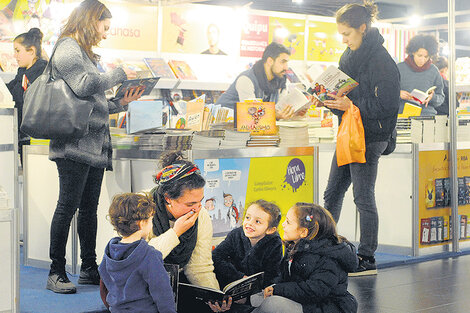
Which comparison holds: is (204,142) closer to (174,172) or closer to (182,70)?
(174,172)

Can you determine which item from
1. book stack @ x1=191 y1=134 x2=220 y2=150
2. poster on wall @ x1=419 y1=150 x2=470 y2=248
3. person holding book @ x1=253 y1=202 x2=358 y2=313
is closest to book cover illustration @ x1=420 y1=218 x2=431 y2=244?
poster on wall @ x1=419 y1=150 x2=470 y2=248

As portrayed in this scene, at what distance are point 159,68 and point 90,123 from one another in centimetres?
297

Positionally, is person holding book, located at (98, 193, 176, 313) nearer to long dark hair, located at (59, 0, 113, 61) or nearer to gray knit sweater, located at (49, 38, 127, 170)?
gray knit sweater, located at (49, 38, 127, 170)

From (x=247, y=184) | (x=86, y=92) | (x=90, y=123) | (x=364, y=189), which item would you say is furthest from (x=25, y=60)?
(x=364, y=189)

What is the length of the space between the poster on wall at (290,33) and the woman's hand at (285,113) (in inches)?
116

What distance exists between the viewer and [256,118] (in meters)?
4.77

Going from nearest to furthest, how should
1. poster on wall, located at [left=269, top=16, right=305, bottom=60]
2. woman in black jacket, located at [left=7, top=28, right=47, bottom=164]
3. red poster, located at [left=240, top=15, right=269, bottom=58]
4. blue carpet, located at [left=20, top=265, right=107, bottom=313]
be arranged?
blue carpet, located at [left=20, top=265, right=107, bottom=313] < woman in black jacket, located at [left=7, top=28, right=47, bottom=164] < red poster, located at [left=240, top=15, right=269, bottom=58] < poster on wall, located at [left=269, top=16, right=305, bottom=60]

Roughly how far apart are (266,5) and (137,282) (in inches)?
246

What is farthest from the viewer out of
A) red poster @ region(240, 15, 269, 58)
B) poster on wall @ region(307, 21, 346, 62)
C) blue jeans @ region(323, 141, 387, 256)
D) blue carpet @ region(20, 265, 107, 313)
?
poster on wall @ region(307, 21, 346, 62)

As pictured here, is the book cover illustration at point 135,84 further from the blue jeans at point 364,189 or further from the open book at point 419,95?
the open book at point 419,95

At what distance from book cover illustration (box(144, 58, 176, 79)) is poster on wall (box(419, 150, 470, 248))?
249cm

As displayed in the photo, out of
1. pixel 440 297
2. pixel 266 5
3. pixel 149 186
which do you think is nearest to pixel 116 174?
pixel 149 186

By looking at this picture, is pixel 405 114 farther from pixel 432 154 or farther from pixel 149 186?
pixel 149 186

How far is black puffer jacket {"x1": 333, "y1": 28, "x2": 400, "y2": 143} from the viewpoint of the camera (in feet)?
15.9
